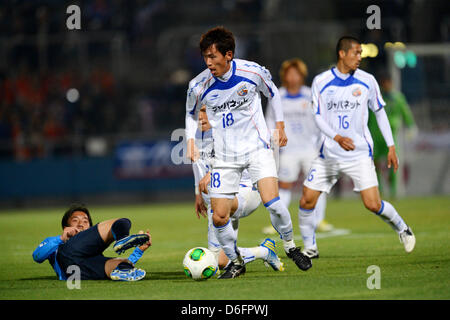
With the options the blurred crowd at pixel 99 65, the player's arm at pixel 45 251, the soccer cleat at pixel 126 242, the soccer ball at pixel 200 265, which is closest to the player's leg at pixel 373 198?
the soccer ball at pixel 200 265

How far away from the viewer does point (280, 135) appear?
22.5ft

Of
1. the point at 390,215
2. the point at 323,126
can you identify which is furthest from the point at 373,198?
the point at 323,126

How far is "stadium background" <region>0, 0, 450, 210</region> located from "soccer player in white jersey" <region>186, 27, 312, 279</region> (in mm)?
12836

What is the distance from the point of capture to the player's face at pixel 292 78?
36.9 ft

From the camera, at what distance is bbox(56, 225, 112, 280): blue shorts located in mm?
6656

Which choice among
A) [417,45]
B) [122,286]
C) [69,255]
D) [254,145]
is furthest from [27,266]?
[417,45]

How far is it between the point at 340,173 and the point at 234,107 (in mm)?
1845

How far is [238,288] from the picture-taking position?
238 inches

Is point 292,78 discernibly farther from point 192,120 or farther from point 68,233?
point 68,233

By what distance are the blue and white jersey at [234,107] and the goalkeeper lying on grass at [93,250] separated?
3.43 ft

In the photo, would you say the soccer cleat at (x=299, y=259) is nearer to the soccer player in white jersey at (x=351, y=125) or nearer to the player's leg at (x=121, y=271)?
the soccer player in white jersey at (x=351, y=125)

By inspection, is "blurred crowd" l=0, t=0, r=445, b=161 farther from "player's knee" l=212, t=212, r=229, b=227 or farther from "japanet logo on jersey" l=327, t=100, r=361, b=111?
"player's knee" l=212, t=212, r=229, b=227

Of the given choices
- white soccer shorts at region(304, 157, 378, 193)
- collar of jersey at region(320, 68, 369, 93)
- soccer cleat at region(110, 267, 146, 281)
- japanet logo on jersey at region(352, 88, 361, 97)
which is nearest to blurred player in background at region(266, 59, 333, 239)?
white soccer shorts at region(304, 157, 378, 193)
